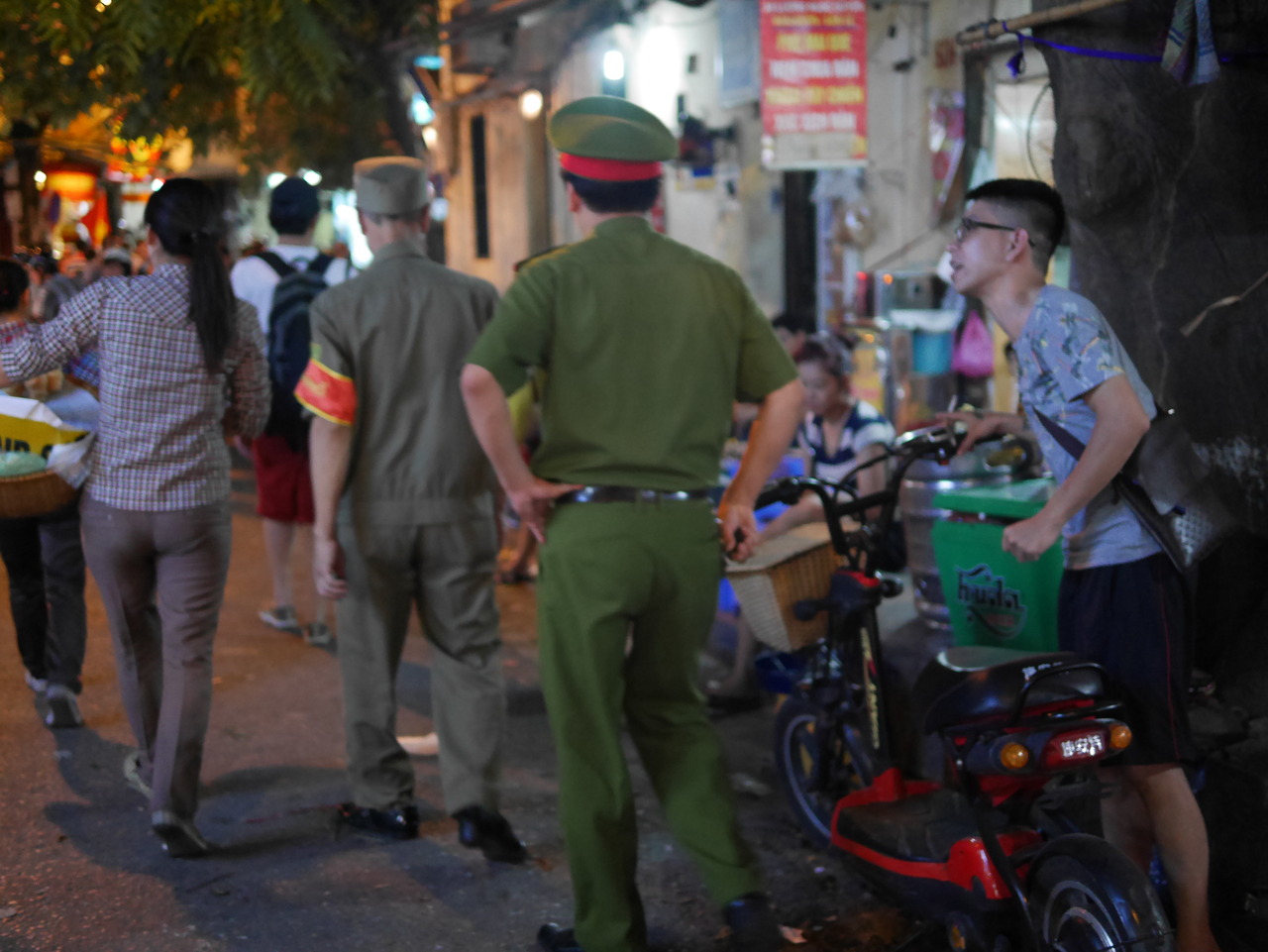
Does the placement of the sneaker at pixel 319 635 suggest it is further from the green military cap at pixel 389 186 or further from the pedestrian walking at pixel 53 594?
the green military cap at pixel 389 186

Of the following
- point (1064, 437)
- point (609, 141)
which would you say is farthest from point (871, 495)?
point (609, 141)

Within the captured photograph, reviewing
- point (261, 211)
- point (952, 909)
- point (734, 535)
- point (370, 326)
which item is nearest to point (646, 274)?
point (734, 535)

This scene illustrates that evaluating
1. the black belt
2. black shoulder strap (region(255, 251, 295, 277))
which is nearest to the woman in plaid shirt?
the black belt

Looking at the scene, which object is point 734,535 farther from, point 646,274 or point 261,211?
point 261,211

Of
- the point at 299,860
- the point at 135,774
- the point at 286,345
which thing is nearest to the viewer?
the point at 299,860

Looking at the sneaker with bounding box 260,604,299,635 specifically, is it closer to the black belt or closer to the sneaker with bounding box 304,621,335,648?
the sneaker with bounding box 304,621,335,648

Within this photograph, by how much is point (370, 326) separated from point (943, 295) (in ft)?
20.3

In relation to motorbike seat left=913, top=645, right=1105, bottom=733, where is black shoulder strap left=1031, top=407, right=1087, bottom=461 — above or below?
above

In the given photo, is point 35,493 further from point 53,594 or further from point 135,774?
point 53,594

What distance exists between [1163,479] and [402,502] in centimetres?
238

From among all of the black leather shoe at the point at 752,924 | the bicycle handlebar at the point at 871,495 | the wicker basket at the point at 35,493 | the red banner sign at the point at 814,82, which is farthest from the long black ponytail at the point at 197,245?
the red banner sign at the point at 814,82

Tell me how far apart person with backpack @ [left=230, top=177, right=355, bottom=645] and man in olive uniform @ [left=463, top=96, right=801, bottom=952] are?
3347 mm

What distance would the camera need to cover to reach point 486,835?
182 inches

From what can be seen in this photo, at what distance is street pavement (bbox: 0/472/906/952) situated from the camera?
163 inches
